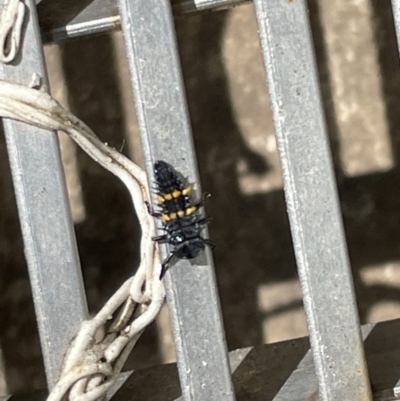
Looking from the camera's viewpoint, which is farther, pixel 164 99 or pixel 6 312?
pixel 6 312

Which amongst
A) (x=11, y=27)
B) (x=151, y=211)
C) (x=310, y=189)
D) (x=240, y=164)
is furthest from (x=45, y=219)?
(x=240, y=164)

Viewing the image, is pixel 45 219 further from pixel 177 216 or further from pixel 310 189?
pixel 310 189

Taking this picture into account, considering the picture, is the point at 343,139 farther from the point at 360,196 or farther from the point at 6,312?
the point at 6,312

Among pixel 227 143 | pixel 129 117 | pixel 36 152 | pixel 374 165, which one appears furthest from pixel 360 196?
pixel 36 152

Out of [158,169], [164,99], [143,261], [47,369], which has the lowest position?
[47,369]

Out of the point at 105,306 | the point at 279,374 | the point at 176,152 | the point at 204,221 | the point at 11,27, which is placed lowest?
the point at 279,374

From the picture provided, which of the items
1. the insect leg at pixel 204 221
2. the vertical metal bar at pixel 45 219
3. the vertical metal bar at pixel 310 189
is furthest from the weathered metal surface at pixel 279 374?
the insect leg at pixel 204 221

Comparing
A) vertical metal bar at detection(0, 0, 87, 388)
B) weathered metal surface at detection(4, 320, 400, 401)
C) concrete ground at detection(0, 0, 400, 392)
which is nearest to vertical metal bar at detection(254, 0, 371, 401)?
weathered metal surface at detection(4, 320, 400, 401)
